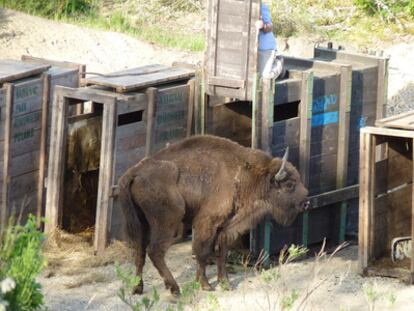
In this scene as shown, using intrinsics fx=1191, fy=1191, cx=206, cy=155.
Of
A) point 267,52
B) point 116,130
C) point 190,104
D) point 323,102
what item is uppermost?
A: point 267,52

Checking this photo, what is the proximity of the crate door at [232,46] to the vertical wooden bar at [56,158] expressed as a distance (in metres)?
1.68

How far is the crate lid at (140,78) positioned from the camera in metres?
13.0

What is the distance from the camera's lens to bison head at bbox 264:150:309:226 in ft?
40.6

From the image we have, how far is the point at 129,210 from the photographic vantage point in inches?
456

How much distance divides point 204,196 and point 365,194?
5.67 ft

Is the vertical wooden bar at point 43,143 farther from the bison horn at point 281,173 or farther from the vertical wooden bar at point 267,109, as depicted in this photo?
the bison horn at point 281,173

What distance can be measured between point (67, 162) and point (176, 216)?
2.19m

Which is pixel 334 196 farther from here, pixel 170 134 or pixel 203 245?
pixel 203 245

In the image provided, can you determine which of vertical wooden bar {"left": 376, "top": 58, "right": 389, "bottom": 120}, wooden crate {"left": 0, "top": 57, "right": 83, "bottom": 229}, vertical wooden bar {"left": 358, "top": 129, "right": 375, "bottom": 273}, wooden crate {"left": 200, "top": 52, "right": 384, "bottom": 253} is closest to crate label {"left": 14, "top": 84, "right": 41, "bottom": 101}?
wooden crate {"left": 0, "top": 57, "right": 83, "bottom": 229}

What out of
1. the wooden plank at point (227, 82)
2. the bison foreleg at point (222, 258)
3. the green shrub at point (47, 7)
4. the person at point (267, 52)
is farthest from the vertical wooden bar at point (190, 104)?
the green shrub at point (47, 7)

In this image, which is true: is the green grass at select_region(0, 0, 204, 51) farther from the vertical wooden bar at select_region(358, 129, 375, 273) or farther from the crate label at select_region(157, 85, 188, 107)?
the vertical wooden bar at select_region(358, 129, 375, 273)

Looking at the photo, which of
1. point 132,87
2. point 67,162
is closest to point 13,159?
point 67,162

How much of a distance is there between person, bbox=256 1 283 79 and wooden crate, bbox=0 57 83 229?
2460 mm

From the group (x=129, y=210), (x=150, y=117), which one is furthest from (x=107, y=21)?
(x=129, y=210)
